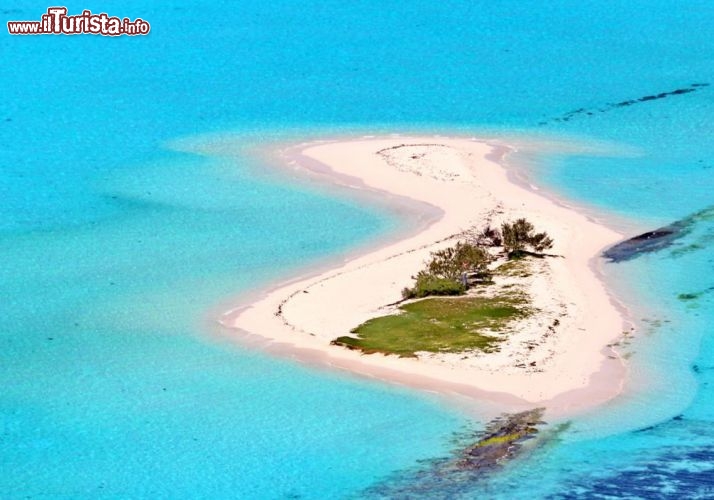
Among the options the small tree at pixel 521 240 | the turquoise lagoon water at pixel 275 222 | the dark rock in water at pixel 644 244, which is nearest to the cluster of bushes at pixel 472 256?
the small tree at pixel 521 240

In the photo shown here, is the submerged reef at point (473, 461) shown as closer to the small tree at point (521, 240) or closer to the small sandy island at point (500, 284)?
the small sandy island at point (500, 284)

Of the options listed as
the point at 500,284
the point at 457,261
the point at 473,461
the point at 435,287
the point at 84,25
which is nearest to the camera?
the point at 473,461

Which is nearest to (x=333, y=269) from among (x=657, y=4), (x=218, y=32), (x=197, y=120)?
(x=197, y=120)

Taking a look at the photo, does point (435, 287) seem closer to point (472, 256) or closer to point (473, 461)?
point (472, 256)

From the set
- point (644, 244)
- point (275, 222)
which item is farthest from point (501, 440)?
point (275, 222)

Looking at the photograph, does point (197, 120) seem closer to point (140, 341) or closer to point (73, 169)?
point (73, 169)

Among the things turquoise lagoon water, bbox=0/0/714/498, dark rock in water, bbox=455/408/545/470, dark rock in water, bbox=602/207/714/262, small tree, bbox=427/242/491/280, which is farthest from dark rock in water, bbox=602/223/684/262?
dark rock in water, bbox=455/408/545/470
